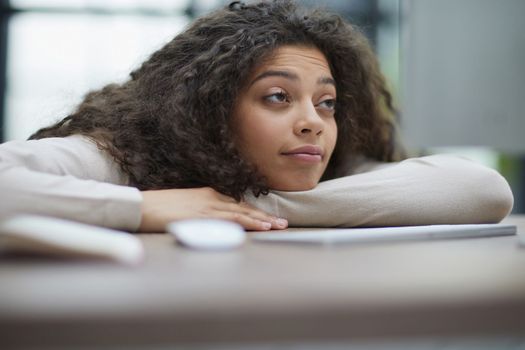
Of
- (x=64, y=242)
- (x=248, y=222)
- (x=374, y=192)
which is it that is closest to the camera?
(x=64, y=242)

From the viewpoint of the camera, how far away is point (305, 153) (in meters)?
1.21

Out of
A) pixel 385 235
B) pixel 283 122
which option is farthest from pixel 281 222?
pixel 385 235

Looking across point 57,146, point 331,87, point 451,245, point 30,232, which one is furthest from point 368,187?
point 30,232

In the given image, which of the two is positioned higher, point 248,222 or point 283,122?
point 283,122

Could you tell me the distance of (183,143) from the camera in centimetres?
117

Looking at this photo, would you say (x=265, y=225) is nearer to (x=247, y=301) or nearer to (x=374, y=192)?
(x=374, y=192)

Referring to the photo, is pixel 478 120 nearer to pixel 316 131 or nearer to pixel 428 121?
pixel 428 121

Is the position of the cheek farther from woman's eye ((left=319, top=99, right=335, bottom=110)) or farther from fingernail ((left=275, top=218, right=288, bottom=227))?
fingernail ((left=275, top=218, right=288, bottom=227))

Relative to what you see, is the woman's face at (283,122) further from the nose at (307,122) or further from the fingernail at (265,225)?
the fingernail at (265,225)

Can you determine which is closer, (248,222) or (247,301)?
(247,301)

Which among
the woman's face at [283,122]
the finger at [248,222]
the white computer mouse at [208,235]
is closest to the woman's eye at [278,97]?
the woman's face at [283,122]

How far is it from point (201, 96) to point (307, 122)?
24 cm

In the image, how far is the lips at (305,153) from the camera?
1196 mm

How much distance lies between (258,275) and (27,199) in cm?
48
